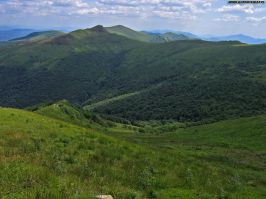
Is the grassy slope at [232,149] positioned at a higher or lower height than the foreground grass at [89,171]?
lower

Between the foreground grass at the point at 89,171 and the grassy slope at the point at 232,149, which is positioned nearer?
the foreground grass at the point at 89,171

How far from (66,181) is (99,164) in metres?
5.21

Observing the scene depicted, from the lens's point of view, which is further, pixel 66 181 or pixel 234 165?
pixel 234 165

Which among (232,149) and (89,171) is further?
(232,149)

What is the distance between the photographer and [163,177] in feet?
64.0

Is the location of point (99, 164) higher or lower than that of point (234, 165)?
higher

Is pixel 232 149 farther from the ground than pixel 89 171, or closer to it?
closer to it

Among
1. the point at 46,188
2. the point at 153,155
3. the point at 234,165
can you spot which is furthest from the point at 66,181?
the point at 234,165

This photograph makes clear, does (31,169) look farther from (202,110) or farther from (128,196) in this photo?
(202,110)

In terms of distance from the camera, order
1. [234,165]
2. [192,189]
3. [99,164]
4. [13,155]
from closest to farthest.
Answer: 1. [192,189]
2. [13,155]
3. [99,164]
4. [234,165]

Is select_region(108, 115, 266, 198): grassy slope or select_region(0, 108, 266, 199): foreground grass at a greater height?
select_region(0, 108, 266, 199): foreground grass

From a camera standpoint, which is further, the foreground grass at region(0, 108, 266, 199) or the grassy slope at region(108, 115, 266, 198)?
the grassy slope at region(108, 115, 266, 198)

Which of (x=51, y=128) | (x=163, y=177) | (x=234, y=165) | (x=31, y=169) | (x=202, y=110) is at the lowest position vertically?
(x=202, y=110)

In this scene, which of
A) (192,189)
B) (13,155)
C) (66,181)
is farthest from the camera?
(13,155)
